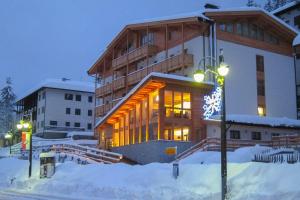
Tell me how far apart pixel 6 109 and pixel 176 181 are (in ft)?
261

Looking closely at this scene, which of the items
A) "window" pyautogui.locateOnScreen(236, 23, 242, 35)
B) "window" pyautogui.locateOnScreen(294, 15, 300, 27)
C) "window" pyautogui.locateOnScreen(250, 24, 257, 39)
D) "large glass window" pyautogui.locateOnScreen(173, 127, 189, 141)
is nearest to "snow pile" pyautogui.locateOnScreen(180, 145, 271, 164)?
"large glass window" pyautogui.locateOnScreen(173, 127, 189, 141)

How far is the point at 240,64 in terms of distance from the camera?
4269cm

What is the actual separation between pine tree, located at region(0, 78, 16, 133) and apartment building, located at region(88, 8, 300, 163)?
151 feet

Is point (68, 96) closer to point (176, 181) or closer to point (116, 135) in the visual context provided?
point (116, 135)

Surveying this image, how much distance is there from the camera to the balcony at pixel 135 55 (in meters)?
47.0

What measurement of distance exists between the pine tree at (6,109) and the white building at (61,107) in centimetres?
1519

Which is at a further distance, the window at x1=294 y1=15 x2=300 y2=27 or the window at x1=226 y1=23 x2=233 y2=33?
the window at x1=294 y1=15 x2=300 y2=27

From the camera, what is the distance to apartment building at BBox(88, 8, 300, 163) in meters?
34.9

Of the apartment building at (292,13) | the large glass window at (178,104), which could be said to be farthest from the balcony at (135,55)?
the apartment building at (292,13)

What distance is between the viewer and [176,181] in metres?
20.5

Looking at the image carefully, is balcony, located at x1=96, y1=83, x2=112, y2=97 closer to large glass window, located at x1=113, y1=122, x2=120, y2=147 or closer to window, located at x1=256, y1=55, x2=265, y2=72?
large glass window, located at x1=113, y1=122, x2=120, y2=147

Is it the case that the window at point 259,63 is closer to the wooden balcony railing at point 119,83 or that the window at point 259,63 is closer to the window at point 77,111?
the wooden balcony railing at point 119,83

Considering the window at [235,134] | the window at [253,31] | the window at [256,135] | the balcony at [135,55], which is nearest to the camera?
the window at [235,134]

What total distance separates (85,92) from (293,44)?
4149 cm
